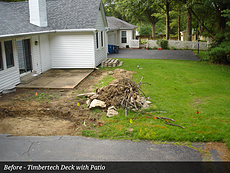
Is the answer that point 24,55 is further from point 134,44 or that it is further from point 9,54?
point 134,44

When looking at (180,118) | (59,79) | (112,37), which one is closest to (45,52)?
(59,79)

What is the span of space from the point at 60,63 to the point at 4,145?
34.9ft

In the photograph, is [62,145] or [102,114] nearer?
[62,145]

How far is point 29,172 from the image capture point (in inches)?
176

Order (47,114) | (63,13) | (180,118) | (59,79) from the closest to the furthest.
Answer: (180,118), (47,114), (59,79), (63,13)

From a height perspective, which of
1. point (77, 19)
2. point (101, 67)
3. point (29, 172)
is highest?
point (77, 19)

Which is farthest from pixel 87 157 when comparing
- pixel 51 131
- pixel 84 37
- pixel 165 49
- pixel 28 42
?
pixel 165 49

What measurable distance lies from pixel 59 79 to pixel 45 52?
3235 millimetres

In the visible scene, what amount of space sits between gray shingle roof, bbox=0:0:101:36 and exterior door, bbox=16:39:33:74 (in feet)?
4.38

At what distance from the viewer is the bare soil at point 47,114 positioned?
20.8ft

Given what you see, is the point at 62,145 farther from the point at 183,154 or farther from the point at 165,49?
the point at 165,49

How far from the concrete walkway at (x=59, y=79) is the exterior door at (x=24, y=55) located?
0.87m

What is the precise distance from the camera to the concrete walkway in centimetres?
1118

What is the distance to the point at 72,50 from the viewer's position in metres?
15.4
